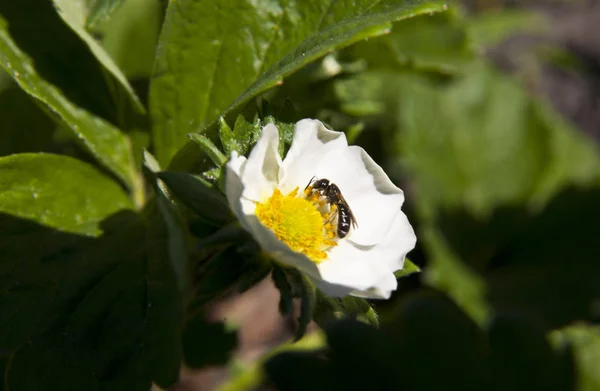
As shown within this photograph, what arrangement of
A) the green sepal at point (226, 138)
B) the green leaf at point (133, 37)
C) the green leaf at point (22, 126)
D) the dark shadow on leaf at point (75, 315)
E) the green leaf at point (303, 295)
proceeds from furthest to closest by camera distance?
the green leaf at point (133, 37) → the green leaf at point (22, 126) → the dark shadow on leaf at point (75, 315) → the green sepal at point (226, 138) → the green leaf at point (303, 295)

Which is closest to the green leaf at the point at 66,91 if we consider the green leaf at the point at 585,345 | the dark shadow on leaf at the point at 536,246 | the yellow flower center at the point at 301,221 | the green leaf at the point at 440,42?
the yellow flower center at the point at 301,221

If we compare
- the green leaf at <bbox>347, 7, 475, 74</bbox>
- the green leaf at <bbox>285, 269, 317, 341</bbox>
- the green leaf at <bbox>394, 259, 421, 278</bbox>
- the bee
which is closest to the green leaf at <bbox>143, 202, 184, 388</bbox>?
the green leaf at <bbox>285, 269, 317, 341</bbox>

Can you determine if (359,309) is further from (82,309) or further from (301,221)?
(82,309)

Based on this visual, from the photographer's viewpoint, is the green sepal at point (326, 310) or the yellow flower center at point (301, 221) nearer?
the green sepal at point (326, 310)

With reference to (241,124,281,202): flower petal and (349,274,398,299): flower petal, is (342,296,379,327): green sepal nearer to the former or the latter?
(349,274,398,299): flower petal

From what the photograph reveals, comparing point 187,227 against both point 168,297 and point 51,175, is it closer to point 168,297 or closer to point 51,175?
point 168,297

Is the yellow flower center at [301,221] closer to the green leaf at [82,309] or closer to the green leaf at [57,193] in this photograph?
the green leaf at [82,309]

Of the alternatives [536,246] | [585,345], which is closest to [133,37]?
[585,345]
